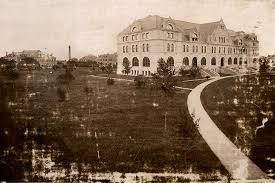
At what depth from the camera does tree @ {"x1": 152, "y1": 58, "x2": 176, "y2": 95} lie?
32.8 feet

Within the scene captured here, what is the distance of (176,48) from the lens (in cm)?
1173

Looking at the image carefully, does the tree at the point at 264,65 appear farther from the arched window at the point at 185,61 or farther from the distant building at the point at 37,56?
the distant building at the point at 37,56

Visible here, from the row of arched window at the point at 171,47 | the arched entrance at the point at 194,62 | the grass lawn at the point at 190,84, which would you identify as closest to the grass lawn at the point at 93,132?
the row of arched window at the point at 171,47

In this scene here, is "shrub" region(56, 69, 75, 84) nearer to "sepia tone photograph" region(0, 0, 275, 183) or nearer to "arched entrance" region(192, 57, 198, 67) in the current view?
"sepia tone photograph" region(0, 0, 275, 183)

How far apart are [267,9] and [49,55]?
6044 mm

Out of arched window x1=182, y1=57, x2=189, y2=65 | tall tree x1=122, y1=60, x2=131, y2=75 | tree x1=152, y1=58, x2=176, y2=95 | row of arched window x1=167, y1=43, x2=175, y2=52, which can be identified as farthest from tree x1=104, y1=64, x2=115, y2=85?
arched window x1=182, y1=57, x2=189, y2=65

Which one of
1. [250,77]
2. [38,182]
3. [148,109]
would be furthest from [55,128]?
[250,77]

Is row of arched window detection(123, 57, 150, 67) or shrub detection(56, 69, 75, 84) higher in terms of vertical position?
row of arched window detection(123, 57, 150, 67)

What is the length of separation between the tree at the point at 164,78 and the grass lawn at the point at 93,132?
1.23 meters

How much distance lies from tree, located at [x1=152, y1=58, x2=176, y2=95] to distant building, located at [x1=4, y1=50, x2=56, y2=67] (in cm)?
334

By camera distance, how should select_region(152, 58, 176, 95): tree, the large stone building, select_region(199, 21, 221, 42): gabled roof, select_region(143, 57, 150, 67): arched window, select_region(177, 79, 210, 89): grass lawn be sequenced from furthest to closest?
select_region(177, 79, 210, 89): grass lawn, select_region(143, 57, 150, 67): arched window, the large stone building, select_region(152, 58, 176, 95): tree, select_region(199, 21, 221, 42): gabled roof

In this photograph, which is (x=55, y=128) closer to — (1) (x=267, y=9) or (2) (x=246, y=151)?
(2) (x=246, y=151)

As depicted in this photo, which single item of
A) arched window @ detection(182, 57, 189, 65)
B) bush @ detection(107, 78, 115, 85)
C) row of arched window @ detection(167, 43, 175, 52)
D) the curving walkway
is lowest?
the curving walkway

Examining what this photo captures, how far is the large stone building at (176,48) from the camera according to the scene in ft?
34.8
